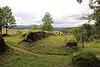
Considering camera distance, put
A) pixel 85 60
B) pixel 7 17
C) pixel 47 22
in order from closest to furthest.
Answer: pixel 85 60 → pixel 7 17 → pixel 47 22

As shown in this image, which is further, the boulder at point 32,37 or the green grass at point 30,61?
the boulder at point 32,37

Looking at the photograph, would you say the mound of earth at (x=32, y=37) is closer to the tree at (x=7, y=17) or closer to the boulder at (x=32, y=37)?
the boulder at (x=32, y=37)

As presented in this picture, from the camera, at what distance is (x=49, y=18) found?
331 ft

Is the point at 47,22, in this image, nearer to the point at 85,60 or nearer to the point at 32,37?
the point at 32,37

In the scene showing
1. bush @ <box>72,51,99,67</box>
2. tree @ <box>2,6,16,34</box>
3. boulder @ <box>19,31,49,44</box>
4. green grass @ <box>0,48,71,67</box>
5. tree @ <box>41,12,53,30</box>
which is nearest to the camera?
bush @ <box>72,51,99,67</box>

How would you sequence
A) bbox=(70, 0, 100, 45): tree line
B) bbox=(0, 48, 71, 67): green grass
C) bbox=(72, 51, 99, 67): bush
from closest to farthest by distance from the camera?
bbox=(72, 51, 99, 67): bush < bbox=(0, 48, 71, 67): green grass < bbox=(70, 0, 100, 45): tree line

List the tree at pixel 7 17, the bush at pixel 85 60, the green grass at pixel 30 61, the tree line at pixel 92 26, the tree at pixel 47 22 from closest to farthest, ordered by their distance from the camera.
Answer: the bush at pixel 85 60 → the green grass at pixel 30 61 → the tree line at pixel 92 26 → the tree at pixel 7 17 → the tree at pixel 47 22

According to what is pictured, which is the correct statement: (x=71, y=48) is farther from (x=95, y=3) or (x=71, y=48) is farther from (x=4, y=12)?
(x=4, y=12)

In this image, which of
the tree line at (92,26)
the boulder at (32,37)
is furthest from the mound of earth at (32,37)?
the tree line at (92,26)

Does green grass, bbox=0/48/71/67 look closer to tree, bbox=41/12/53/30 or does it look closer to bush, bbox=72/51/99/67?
bush, bbox=72/51/99/67

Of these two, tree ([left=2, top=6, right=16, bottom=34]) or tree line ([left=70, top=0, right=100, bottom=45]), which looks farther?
tree ([left=2, top=6, right=16, bottom=34])

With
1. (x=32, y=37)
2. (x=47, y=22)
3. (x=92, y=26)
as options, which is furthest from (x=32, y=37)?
(x=47, y=22)

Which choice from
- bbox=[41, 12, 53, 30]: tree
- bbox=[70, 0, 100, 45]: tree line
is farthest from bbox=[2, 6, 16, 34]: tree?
bbox=[70, 0, 100, 45]: tree line

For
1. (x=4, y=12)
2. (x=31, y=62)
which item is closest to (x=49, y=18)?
(x=4, y=12)
